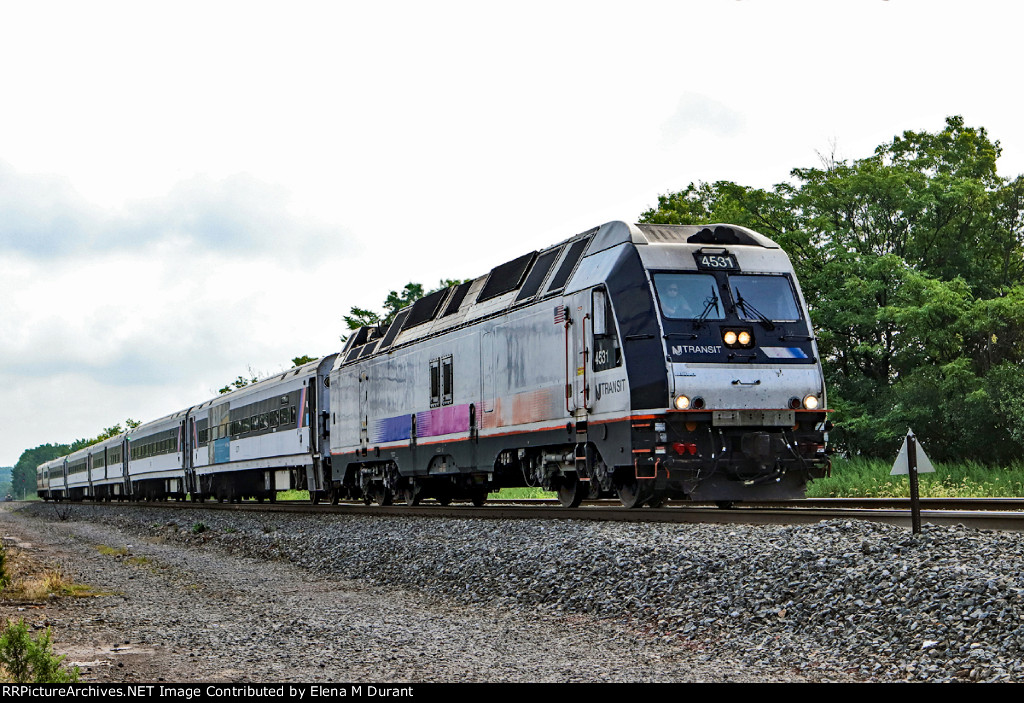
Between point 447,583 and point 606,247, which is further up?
point 606,247

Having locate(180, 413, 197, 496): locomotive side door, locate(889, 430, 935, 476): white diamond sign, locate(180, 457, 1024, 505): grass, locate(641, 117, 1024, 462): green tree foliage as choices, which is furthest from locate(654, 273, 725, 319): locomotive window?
locate(180, 413, 197, 496): locomotive side door

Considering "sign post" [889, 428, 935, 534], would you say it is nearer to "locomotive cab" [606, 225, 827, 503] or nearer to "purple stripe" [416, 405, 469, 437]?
"locomotive cab" [606, 225, 827, 503]

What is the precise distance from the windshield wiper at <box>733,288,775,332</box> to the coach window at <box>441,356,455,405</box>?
615 cm

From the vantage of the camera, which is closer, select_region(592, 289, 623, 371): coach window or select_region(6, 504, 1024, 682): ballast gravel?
select_region(6, 504, 1024, 682): ballast gravel

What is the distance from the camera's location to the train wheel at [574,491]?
1542cm

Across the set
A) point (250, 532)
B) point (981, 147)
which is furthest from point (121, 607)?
point (981, 147)

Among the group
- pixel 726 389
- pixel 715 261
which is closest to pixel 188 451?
pixel 715 261

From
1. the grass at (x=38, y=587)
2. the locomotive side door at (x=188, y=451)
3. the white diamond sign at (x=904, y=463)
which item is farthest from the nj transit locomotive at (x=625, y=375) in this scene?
the locomotive side door at (x=188, y=451)

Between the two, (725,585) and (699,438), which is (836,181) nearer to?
(699,438)

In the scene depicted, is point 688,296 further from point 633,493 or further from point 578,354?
point 633,493

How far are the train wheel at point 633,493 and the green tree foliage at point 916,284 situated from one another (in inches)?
567

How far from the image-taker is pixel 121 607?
37.5ft

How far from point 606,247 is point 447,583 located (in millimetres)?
5075

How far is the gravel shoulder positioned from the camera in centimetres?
732
